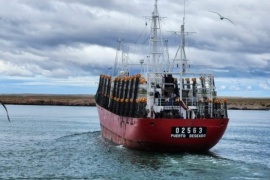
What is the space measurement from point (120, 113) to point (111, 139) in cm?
661

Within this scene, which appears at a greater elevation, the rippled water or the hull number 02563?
the hull number 02563

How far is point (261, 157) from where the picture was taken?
42.2m

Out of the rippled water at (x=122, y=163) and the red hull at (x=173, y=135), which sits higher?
the red hull at (x=173, y=135)

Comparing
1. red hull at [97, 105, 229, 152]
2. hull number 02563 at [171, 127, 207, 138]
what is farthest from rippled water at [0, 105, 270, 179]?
hull number 02563 at [171, 127, 207, 138]

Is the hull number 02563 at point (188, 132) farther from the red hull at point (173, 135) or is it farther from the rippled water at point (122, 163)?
the rippled water at point (122, 163)

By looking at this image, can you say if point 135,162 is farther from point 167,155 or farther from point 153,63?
point 153,63

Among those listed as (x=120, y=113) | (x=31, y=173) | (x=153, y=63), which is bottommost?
(x=31, y=173)

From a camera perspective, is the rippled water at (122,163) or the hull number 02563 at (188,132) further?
the hull number 02563 at (188,132)

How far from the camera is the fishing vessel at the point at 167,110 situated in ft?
125

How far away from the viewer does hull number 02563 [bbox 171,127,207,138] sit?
3775cm

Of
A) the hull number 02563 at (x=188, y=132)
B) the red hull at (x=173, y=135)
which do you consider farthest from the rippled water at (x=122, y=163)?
the hull number 02563 at (x=188, y=132)

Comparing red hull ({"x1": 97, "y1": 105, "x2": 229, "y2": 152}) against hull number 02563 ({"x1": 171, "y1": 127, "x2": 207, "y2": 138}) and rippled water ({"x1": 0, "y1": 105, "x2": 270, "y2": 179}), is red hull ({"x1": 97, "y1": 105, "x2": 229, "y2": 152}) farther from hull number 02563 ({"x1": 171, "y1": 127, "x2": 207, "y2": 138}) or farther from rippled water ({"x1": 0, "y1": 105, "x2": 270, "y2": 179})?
rippled water ({"x1": 0, "y1": 105, "x2": 270, "y2": 179})

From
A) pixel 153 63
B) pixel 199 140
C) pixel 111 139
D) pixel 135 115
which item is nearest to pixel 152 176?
pixel 199 140

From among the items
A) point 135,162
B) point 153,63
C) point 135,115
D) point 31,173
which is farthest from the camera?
point 153,63
